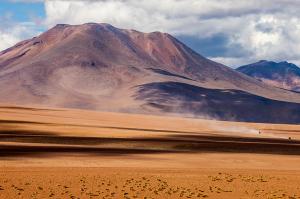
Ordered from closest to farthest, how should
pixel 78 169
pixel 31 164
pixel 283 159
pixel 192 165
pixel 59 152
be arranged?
pixel 78 169 < pixel 31 164 < pixel 192 165 < pixel 59 152 < pixel 283 159

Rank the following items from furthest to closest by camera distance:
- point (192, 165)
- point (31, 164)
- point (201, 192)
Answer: point (192, 165) → point (31, 164) → point (201, 192)

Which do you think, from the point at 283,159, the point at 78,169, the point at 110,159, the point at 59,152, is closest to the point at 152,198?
the point at 78,169

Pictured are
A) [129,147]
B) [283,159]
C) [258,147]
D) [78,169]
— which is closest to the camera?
[78,169]

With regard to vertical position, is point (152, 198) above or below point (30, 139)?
below

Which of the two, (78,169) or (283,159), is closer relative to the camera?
(78,169)

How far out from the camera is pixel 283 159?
1843 inches

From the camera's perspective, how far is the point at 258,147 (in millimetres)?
57031

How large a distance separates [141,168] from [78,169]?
13.0 feet

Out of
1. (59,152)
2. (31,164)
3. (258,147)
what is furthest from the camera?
(258,147)

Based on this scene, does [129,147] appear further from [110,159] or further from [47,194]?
[47,194]

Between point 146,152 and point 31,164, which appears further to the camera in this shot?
→ point 146,152

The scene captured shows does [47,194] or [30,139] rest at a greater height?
[30,139]

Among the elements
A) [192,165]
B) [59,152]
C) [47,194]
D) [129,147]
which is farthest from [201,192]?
[129,147]

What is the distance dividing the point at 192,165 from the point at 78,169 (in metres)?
8.39
